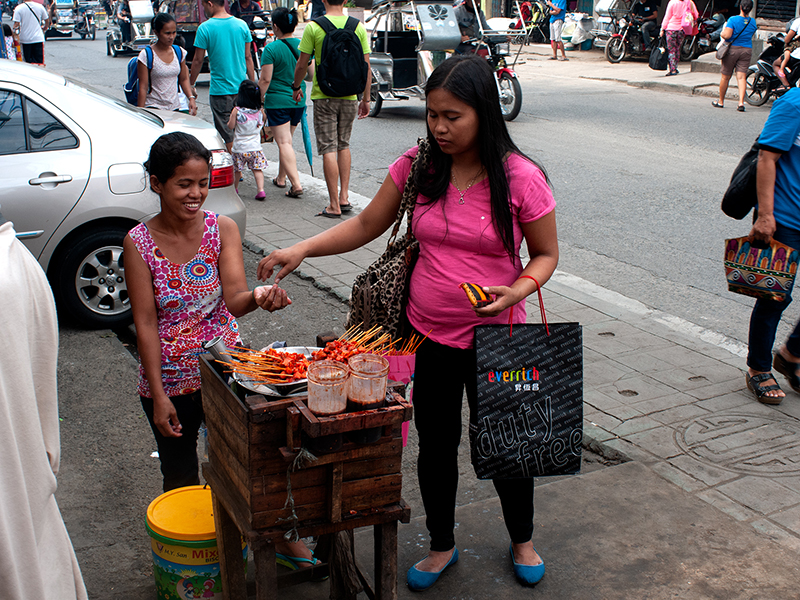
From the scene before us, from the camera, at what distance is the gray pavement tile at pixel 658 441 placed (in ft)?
12.8

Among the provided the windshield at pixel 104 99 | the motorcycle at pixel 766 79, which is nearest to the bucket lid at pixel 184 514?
the windshield at pixel 104 99

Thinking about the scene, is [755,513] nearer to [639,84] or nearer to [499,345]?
[499,345]

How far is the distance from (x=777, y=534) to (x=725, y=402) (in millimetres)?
1258

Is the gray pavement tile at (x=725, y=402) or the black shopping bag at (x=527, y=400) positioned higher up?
the black shopping bag at (x=527, y=400)

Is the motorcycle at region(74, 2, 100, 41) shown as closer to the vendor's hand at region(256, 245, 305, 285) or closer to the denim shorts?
the denim shorts

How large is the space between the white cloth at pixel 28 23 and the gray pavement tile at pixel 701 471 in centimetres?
1631

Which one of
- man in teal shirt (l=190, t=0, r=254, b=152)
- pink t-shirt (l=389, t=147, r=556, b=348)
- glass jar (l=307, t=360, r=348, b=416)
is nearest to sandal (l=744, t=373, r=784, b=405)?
pink t-shirt (l=389, t=147, r=556, b=348)

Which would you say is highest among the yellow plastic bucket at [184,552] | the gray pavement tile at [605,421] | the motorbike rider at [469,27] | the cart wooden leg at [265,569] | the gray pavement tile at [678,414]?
the motorbike rider at [469,27]

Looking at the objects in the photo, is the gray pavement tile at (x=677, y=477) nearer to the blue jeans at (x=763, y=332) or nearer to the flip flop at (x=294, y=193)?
the blue jeans at (x=763, y=332)

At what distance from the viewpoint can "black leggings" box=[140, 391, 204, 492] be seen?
290cm

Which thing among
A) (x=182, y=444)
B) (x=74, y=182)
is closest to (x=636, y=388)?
(x=182, y=444)

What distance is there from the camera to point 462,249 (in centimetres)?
274

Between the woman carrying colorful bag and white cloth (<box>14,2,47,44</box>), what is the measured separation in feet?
52.1

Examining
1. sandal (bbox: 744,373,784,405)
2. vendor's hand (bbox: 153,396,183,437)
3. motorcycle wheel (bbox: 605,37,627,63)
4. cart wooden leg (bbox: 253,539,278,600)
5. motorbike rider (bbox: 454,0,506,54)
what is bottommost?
sandal (bbox: 744,373,784,405)
